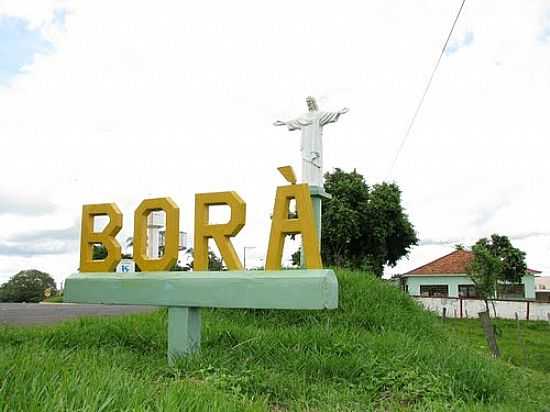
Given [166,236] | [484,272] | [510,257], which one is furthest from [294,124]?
[510,257]

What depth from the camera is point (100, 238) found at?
6.50 m

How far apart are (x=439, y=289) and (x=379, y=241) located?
14248mm

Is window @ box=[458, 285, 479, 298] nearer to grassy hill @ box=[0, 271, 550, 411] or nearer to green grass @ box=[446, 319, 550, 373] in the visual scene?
green grass @ box=[446, 319, 550, 373]

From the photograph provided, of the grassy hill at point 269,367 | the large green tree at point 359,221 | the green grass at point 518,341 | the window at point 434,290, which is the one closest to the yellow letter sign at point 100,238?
the grassy hill at point 269,367

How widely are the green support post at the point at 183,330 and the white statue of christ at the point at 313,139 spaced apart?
3.12 meters

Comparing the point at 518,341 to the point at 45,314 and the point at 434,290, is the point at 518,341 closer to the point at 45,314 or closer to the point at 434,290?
the point at 45,314

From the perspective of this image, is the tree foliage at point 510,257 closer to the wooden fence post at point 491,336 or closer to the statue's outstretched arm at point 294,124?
the wooden fence post at point 491,336

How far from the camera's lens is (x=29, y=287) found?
4244 cm

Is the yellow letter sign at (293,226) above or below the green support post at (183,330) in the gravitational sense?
above

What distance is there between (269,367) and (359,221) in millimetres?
21123

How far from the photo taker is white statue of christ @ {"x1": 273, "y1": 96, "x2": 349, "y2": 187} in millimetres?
8133

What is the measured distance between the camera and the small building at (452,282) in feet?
122

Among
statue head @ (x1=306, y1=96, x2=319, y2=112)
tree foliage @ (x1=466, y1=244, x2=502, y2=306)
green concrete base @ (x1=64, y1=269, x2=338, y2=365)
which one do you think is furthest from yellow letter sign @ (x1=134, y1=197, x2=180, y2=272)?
tree foliage @ (x1=466, y1=244, x2=502, y2=306)

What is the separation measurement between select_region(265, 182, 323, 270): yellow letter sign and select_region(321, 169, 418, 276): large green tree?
19.8 metres
